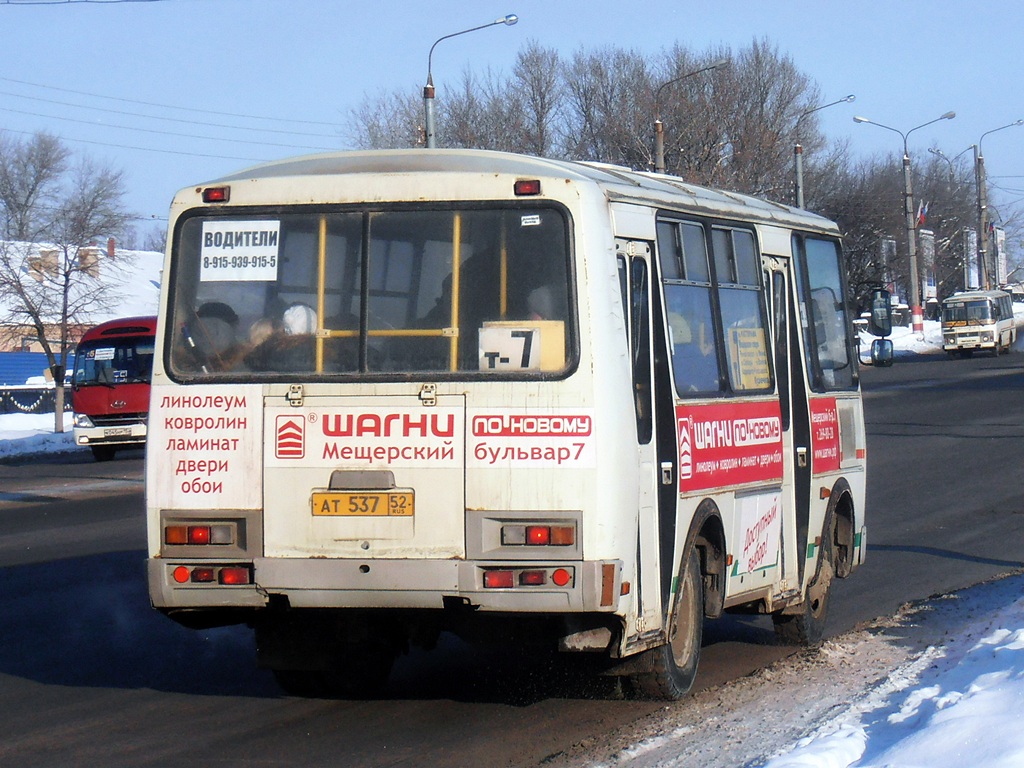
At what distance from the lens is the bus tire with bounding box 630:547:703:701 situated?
672cm

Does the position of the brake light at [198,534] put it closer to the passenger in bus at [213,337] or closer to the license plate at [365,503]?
the license plate at [365,503]

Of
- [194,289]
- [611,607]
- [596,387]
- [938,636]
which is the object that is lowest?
[938,636]

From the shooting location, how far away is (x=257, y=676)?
7.86 meters

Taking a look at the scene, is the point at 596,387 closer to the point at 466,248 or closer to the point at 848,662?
the point at 466,248

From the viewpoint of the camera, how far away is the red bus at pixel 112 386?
25344 mm

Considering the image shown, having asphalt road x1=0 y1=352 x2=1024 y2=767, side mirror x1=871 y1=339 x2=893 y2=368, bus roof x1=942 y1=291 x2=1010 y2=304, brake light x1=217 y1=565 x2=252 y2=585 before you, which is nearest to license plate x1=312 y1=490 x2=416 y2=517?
brake light x1=217 y1=565 x2=252 y2=585

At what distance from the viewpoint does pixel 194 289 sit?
6535mm

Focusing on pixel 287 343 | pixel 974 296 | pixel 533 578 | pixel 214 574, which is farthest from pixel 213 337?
pixel 974 296

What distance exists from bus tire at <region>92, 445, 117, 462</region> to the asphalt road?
9.97m

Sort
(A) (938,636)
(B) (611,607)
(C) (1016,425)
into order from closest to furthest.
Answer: (B) (611,607) < (A) (938,636) < (C) (1016,425)

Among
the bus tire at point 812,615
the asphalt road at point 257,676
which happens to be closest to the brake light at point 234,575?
the asphalt road at point 257,676

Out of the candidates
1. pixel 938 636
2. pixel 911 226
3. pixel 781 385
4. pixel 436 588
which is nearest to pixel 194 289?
pixel 436 588

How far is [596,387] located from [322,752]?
1.95m

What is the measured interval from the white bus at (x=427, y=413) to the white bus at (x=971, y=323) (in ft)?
169
